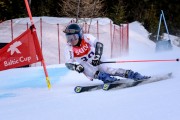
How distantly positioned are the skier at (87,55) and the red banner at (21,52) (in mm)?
979

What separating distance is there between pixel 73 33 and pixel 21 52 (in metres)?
1.33

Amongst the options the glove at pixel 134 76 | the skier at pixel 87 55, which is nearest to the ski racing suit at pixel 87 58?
the skier at pixel 87 55

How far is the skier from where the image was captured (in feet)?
22.3

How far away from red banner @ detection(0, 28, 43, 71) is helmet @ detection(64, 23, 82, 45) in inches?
42.3

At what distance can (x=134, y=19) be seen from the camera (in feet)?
124

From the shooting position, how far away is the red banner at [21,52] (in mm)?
7383

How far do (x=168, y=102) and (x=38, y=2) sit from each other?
100 ft

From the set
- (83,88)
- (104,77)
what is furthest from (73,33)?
(83,88)

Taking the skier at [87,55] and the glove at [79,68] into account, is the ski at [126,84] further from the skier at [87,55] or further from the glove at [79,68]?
the glove at [79,68]

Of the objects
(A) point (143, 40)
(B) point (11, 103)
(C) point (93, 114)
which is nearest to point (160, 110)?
(C) point (93, 114)

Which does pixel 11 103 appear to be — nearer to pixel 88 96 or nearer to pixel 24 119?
pixel 88 96

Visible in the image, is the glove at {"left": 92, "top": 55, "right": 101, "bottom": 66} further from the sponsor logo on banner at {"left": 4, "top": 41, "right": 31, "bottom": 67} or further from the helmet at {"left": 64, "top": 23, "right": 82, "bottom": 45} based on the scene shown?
the sponsor logo on banner at {"left": 4, "top": 41, "right": 31, "bottom": 67}

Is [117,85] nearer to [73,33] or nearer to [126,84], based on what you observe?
[126,84]

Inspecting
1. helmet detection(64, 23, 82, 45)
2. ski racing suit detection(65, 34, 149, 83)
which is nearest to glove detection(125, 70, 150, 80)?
ski racing suit detection(65, 34, 149, 83)
